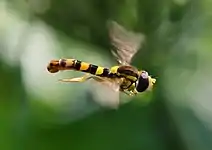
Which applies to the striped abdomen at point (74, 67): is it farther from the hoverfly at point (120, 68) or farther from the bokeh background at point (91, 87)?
the bokeh background at point (91, 87)

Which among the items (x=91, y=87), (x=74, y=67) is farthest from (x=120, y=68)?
(x=91, y=87)

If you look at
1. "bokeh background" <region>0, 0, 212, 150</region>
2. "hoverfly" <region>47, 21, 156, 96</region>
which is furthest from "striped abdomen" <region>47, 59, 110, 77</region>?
"bokeh background" <region>0, 0, 212, 150</region>

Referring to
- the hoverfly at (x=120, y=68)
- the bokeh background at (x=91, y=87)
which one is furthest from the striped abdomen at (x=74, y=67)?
the bokeh background at (x=91, y=87)

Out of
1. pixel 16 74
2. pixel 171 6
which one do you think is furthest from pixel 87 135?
pixel 171 6

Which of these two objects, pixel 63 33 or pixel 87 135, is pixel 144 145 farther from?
pixel 63 33

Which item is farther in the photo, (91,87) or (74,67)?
(91,87)

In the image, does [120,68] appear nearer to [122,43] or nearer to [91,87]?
[122,43]

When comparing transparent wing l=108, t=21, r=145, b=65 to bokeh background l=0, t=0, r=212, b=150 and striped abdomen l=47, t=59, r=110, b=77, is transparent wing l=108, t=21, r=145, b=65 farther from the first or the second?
bokeh background l=0, t=0, r=212, b=150
